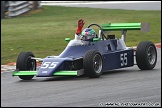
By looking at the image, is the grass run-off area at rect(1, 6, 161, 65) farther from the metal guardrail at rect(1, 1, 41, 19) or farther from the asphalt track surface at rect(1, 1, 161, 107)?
the asphalt track surface at rect(1, 1, 161, 107)

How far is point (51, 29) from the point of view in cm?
2491

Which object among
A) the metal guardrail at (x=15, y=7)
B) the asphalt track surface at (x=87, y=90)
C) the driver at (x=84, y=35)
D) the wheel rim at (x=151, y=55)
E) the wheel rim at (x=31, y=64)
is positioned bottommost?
the asphalt track surface at (x=87, y=90)

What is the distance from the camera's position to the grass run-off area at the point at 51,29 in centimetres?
1838

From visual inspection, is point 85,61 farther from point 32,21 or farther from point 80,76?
point 32,21

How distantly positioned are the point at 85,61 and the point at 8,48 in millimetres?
7118

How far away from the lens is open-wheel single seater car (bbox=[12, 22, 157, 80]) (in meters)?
11.8

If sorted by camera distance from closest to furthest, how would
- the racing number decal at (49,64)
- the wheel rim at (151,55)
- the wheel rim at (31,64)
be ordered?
1. the racing number decal at (49,64)
2. the wheel rim at (31,64)
3. the wheel rim at (151,55)

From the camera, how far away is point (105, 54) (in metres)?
12.7

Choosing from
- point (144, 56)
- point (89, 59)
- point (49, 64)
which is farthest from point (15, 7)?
point (89, 59)

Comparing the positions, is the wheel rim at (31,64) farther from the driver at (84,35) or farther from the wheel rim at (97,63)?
the wheel rim at (97,63)

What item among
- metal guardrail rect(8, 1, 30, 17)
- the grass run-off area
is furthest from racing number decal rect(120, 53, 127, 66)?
metal guardrail rect(8, 1, 30, 17)

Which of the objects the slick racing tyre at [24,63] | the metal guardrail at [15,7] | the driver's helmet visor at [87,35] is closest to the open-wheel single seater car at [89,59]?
the slick racing tyre at [24,63]

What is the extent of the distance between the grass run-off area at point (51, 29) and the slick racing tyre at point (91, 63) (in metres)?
4.17

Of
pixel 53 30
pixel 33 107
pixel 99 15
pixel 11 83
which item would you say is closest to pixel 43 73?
pixel 11 83
